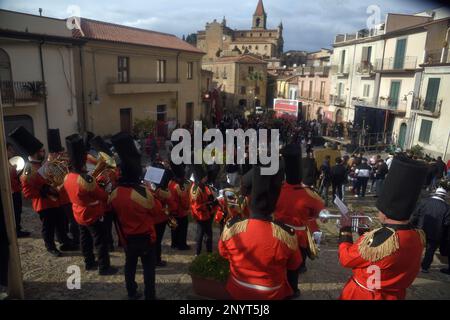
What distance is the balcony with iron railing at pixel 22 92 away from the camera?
42.3 ft

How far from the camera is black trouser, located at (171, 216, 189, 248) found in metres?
6.21

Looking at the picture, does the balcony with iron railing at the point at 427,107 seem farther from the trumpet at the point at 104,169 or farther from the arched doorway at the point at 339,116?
the trumpet at the point at 104,169

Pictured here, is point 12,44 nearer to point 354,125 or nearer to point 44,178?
point 44,178

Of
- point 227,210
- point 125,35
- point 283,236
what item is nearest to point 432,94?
point 125,35

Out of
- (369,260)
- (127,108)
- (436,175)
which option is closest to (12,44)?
(127,108)

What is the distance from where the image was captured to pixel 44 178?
18.5 ft

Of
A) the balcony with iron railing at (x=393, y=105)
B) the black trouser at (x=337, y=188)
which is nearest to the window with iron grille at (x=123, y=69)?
the black trouser at (x=337, y=188)

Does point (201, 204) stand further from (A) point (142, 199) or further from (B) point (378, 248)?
(B) point (378, 248)

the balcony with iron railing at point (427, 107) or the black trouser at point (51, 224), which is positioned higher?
the balcony with iron railing at point (427, 107)

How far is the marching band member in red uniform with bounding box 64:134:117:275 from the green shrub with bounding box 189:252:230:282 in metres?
1.65

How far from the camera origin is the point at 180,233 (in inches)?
248

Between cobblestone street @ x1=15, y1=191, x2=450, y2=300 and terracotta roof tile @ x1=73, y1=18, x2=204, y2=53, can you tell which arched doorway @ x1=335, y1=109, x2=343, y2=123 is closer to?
terracotta roof tile @ x1=73, y1=18, x2=204, y2=53

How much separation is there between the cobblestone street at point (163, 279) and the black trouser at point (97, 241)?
0.22m

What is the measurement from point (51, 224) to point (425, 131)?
21129mm
